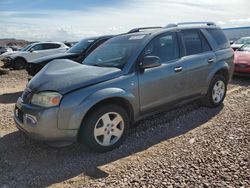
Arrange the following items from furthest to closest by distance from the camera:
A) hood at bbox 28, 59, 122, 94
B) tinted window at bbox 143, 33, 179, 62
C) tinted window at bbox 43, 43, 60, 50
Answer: tinted window at bbox 43, 43, 60, 50 < tinted window at bbox 143, 33, 179, 62 < hood at bbox 28, 59, 122, 94

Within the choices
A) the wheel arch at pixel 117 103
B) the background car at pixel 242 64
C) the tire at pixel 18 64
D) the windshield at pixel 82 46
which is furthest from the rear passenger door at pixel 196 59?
the tire at pixel 18 64

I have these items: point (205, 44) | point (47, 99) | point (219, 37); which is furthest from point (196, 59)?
point (47, 99)

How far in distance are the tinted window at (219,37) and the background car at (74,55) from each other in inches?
154

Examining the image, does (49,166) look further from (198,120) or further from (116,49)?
(198,120)

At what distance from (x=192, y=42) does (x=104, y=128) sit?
104 inches

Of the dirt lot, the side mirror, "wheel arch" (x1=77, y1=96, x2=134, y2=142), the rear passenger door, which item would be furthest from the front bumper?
the rear passenger door

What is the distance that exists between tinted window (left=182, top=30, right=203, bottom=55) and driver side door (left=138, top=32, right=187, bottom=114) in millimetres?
269

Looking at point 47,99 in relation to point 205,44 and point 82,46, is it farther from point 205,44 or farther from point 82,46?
point 82,46

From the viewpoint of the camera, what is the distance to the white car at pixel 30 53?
16.3 m

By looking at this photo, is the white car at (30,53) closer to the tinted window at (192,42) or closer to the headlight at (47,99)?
the tinted window at (192,42)

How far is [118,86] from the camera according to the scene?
14.4 feet

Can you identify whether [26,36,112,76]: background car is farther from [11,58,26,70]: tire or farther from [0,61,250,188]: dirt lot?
[11,58,26,70]: tire

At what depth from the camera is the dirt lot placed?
3.61 meters

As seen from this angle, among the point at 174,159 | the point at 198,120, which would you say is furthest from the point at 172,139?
the point at 198,120
